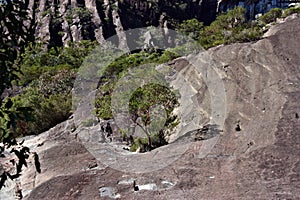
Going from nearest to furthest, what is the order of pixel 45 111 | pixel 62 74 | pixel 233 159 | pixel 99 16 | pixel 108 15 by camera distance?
pixel 233 159
pixel 45 111
pixel 62 74
pixel 99 16
pixel 108 15

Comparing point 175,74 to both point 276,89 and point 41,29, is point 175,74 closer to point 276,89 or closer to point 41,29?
point 276,89

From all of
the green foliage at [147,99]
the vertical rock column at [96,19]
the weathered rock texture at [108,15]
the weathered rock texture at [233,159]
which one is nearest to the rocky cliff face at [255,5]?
the weathered rock texture at [108,15]

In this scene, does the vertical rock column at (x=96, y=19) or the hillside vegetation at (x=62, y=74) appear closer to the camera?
the hillside vegetation at (x=62, y=74)

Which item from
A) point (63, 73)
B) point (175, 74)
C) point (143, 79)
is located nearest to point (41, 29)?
point (63, 73)

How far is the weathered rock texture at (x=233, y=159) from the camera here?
9.24 metres

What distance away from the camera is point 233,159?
1072 centimetres

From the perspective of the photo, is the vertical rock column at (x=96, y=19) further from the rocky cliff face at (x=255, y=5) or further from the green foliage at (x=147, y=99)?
the green foliage at (x=147, y=99)

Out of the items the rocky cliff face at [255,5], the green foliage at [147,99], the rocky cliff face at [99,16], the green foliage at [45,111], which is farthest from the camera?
the rocky cliff face at [255,5]

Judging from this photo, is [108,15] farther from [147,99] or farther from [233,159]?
[233,159]

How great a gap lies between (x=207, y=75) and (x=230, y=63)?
1.24 m

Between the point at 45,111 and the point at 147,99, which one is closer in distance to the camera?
the point at 147,99

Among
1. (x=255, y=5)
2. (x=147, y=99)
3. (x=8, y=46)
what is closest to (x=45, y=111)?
(x=147, y=99)

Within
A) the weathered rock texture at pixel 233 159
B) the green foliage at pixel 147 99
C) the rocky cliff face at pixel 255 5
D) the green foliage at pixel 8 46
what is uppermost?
the rocky cliff face at pixel 255 5

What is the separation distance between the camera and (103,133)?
17516 mm
